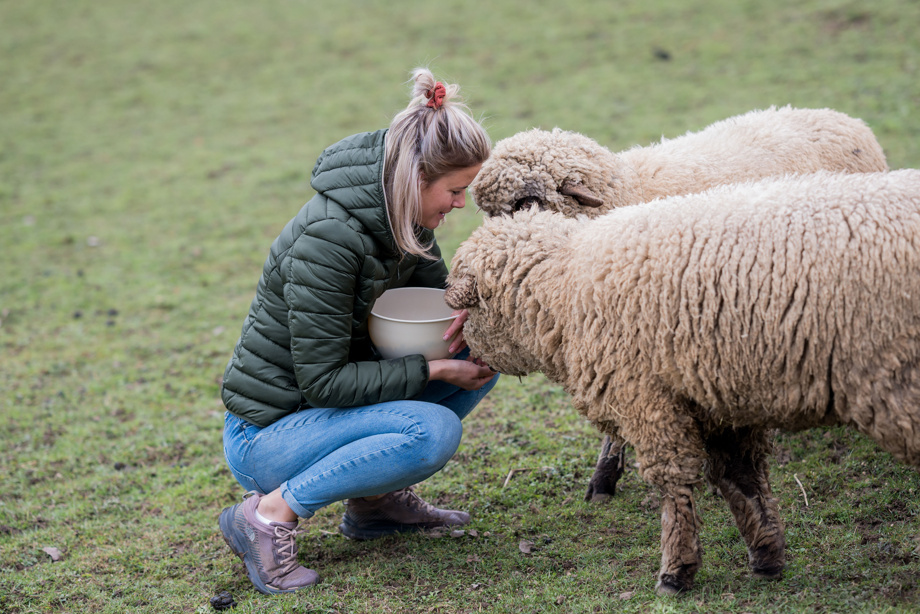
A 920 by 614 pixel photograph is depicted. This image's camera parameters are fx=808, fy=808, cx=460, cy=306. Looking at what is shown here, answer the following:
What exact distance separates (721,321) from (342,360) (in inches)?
61.8

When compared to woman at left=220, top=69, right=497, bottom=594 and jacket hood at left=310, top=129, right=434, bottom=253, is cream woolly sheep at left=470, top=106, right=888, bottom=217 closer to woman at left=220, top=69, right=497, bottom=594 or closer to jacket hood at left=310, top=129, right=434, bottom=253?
woman at left=220, top=69, right=497, bottom=594

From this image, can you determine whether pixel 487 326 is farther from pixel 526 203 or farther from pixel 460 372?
pixel 526 203

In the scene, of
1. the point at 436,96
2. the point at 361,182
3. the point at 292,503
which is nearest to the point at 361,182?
the point at 361,182

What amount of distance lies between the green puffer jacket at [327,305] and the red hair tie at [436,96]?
0.81 feet

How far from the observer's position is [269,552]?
3.62 meters

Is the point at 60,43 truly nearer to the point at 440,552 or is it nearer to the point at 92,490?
the point at 92,490

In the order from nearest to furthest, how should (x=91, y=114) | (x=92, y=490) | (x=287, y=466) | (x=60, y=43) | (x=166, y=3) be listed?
1. (x=287, y=466)
2. (x=92, y=490)
3. (x=91, y=114)
4. (x=60, y=43)
5. (x=166, y=3)

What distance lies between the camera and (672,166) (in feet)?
14.6

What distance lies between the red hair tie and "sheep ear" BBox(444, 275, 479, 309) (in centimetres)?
74

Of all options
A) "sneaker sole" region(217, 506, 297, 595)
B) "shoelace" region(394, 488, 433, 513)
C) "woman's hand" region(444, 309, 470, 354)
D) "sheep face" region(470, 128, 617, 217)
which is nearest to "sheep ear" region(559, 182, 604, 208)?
"sheep face" region(470, 128, 617, 217)

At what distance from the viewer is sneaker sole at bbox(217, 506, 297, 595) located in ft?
12.0

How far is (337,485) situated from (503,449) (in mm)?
1672

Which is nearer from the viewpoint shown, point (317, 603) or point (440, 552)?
point (317, 603)

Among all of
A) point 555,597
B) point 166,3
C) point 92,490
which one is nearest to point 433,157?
point 555,597
